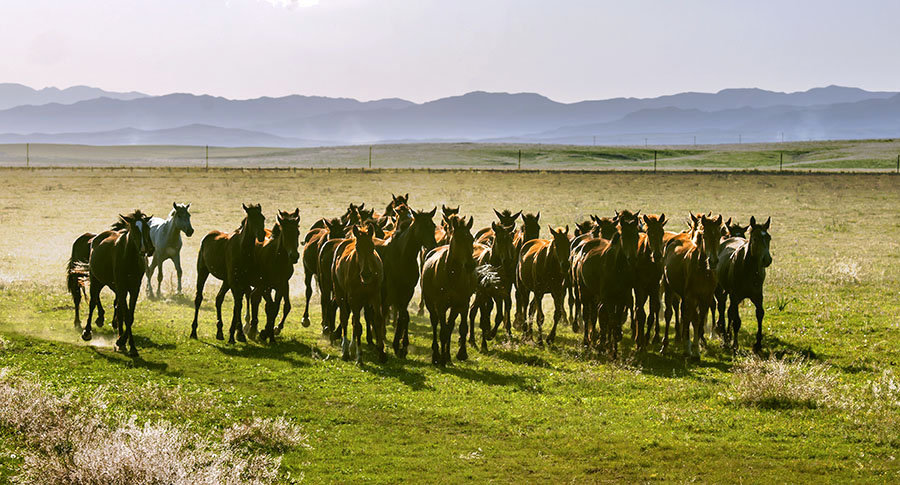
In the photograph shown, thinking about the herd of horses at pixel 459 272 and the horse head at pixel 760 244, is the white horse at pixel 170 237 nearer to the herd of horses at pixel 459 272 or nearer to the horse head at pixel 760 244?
the herd of horses at pixel 459 272

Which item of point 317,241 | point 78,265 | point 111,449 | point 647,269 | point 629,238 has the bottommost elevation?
point 111,449

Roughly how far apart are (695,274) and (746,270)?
0.98 metres

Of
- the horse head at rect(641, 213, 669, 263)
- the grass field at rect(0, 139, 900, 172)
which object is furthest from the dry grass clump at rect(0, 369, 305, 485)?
the grass field at rect(0, 139, 900, 172)

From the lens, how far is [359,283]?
1441 centimetres

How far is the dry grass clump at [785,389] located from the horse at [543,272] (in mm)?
4591

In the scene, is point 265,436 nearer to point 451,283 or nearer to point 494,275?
point 451,283

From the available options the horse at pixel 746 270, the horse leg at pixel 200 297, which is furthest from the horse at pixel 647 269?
the horse leg at pixel 200 297

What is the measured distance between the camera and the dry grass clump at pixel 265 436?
33.0 ft

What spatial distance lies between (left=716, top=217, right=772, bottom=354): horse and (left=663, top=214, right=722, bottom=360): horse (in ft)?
1.55

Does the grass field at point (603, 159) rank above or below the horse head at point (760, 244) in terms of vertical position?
above

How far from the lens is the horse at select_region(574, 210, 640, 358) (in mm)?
14672

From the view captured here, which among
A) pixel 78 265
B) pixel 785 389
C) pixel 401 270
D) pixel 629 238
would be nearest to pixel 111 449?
pixel 401 270

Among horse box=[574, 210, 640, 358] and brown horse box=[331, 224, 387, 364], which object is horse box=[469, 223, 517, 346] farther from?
brown horse box=[331, 224, 387, 364]

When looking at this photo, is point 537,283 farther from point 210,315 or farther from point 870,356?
point 210,315
